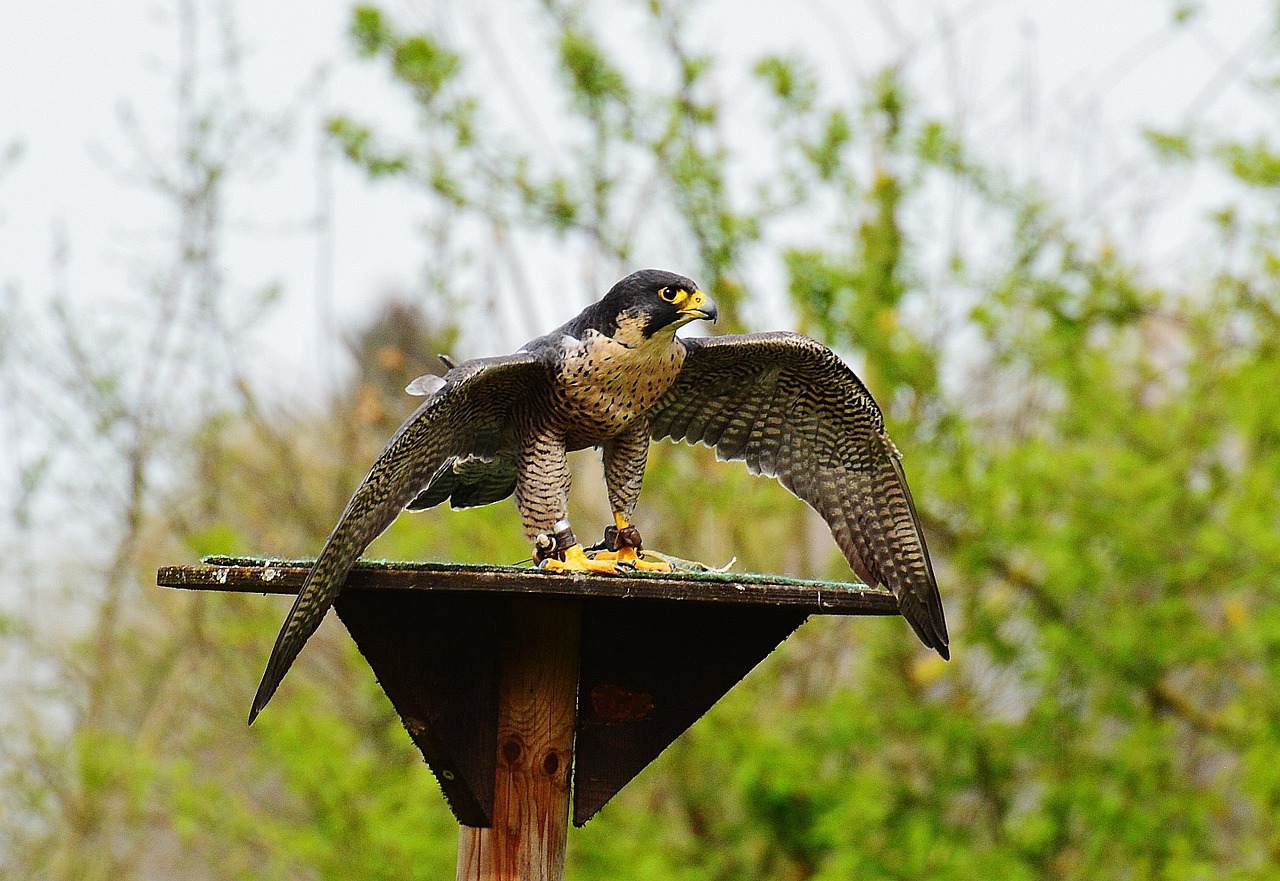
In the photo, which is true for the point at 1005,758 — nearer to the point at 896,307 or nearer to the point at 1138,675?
the point at 1138,675

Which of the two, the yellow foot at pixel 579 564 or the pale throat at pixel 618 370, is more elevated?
the pale throat at pixel 618 370

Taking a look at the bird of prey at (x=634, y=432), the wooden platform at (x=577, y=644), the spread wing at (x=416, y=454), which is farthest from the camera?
the bird of prey at (x=634, y=432)

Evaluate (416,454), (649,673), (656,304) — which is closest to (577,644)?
(649,673)

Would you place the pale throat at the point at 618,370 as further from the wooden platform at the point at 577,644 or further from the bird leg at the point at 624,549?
the wooden platform at the point at 577,644

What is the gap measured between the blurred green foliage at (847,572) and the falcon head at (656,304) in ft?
11.3

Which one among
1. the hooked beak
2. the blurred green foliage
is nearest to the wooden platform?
the hooked beak

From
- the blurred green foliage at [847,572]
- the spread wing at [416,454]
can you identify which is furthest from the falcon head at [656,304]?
the blurred green foliage at [847,572]

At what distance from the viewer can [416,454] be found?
91.7 inches

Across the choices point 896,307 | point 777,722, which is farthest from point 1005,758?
point 896,307

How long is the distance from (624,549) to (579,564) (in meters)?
0.22

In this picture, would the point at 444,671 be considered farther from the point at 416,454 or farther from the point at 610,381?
the point at 610,381

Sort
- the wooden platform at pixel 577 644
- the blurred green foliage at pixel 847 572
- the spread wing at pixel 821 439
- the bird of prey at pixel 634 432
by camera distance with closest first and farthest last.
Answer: the wooden platform at pixel 577 644 → the bird of prey at pixel 634 432 → the spread wing at pixel 821 439 → the blurred green foliage at pixel 847 572

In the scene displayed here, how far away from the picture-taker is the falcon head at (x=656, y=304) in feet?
8.14

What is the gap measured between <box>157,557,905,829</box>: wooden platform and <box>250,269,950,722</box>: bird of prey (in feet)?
0.39
